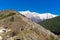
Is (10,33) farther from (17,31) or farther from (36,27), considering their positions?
(36,27)

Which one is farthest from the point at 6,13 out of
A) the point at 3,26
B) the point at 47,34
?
the point at 47,34

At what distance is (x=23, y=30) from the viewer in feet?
72.7

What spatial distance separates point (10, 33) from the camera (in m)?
21.8

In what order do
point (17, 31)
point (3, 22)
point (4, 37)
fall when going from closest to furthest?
1. point (4, 37)
2. point (17, 31)
3. point (3, 22)

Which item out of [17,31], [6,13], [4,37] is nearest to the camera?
[4,37]

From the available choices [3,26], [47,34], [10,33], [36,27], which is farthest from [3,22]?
[47,34]

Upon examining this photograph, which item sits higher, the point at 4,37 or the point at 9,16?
the point at 9,16

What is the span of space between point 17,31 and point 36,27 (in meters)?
2.41

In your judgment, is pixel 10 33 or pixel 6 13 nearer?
pixel 10 33

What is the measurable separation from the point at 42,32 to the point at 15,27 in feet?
10.9

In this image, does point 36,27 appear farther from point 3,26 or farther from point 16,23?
point 3,26

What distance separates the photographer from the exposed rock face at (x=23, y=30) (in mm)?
21109

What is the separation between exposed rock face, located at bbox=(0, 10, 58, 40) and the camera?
21109 mm

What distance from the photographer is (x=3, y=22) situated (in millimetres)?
24141
